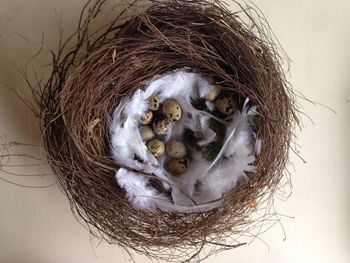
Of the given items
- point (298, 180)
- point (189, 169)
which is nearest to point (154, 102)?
point (189, 169)

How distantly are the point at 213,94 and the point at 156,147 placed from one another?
0.44ft

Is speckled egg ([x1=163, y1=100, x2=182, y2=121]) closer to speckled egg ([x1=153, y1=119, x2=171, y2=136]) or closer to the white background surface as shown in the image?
speckled egg ([x1=153, y1=119, x2=171, y2=136])

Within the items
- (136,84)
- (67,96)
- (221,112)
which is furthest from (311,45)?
(67,96)

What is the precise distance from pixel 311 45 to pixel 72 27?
0.45 m

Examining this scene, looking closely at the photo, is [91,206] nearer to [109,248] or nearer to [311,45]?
[109,248]

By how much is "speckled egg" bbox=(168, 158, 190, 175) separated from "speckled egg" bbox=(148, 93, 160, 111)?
10cm

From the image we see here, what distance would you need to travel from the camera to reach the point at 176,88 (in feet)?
3.10

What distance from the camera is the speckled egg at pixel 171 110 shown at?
95 centimetres

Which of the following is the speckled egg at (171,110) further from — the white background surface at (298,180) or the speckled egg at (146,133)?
the white background surface at (298,180)

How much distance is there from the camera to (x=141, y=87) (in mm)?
912

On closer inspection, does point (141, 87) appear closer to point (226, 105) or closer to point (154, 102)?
point (154, 102)

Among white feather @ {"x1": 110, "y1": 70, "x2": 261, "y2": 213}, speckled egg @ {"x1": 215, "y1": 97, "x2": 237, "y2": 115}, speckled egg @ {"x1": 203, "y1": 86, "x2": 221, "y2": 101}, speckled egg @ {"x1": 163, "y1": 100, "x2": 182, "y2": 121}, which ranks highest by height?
speckled egg @ {"x1": 203, "y1": 86, "x2": 221, "y2": 101}

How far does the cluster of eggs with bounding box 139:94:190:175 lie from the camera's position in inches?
37.5

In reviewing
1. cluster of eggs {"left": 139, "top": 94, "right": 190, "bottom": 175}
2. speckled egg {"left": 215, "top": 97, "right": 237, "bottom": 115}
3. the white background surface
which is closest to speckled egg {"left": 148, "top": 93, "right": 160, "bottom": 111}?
cluster of eggs {"left": 139, "top": 94, "right": 190, "bottom": 175}
